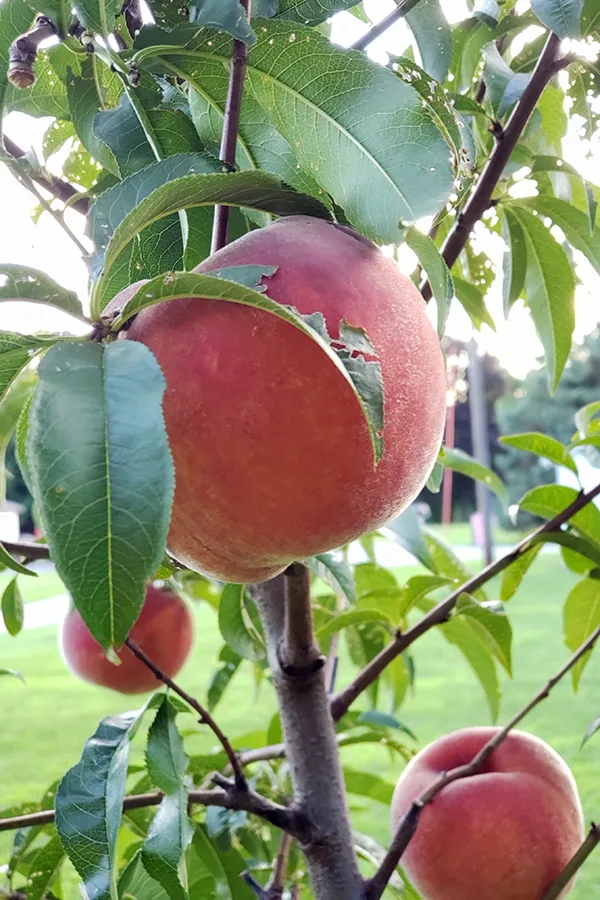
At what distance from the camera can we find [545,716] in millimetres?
2754

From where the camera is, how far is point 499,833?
0.60 m

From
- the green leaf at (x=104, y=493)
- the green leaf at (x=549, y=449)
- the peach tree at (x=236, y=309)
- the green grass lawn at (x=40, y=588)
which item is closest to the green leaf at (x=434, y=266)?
the peach tree at (x=236, y=309)

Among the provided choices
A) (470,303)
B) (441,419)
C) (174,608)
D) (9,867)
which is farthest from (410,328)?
(174,608)

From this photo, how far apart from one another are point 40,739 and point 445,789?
2416 millimetres

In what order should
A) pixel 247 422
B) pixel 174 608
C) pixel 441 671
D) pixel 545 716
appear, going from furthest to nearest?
pixel 441 671 → pixel 545 716 → pixel 174 608 → pixel 247 422

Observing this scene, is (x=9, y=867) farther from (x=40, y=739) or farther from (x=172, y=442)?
(x=40, y=739)

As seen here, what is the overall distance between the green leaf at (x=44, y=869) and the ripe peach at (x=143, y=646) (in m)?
0.44

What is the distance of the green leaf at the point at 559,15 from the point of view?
38 cm

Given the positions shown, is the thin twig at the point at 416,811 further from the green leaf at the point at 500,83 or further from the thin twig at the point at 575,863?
the green leaf at the point at 500,83

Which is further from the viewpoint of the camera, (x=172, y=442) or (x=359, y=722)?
(x=359, y=722)

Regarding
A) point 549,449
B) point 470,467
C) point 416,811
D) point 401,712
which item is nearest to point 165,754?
point 416,811

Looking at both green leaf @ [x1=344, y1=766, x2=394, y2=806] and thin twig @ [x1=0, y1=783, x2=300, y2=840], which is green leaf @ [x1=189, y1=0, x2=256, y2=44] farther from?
green leaf @ [x1=344, y1=766, x2=394, y2=806]

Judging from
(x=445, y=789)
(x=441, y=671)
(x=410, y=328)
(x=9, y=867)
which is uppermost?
(x=410, y=328)

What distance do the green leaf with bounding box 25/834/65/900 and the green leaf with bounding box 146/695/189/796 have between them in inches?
6.8
